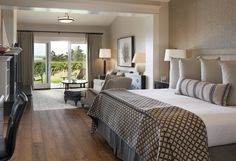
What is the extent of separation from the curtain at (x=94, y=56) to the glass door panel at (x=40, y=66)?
173 cm

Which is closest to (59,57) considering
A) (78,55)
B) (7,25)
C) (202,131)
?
(78,55)

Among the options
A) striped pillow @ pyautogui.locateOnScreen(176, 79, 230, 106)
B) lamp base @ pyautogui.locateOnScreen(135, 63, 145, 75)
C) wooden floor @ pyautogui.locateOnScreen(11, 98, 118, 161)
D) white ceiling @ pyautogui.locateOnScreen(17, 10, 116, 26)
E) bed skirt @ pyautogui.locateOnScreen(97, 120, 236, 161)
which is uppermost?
white ceiling @ pyautogui.locateOnScreen(17, 10, 116, 26)

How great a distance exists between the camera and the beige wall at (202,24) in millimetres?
4051

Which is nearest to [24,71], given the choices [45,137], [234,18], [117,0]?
[117,0]

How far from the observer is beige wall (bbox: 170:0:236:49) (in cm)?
405

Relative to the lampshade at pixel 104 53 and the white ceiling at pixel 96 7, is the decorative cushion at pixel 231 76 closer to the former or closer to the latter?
the white ceiling at pixel 96 7

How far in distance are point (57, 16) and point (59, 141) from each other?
605 cm

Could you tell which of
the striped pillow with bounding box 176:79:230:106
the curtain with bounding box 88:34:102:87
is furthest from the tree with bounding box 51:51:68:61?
the striped pillow with bounding box 176:79:230:106

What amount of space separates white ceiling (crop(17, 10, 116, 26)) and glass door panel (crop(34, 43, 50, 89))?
102cm

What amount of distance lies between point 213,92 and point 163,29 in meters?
3.17

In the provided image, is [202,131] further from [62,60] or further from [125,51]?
[62,60]

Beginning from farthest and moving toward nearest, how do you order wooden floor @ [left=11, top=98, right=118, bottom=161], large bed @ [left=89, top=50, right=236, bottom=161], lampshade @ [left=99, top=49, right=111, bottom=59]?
lampshade @ [left=99, top=49, right=111, bottom=59] → wooden floor @ [left=11, top=98, right=118, bottom=161] → large bed @ [left=89, top=50, right=236, bottom=161]

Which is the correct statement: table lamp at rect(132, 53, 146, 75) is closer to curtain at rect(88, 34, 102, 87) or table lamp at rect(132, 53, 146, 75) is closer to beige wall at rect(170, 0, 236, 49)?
beige wall at rect(170, 0, 236, 49)

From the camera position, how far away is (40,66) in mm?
9914
